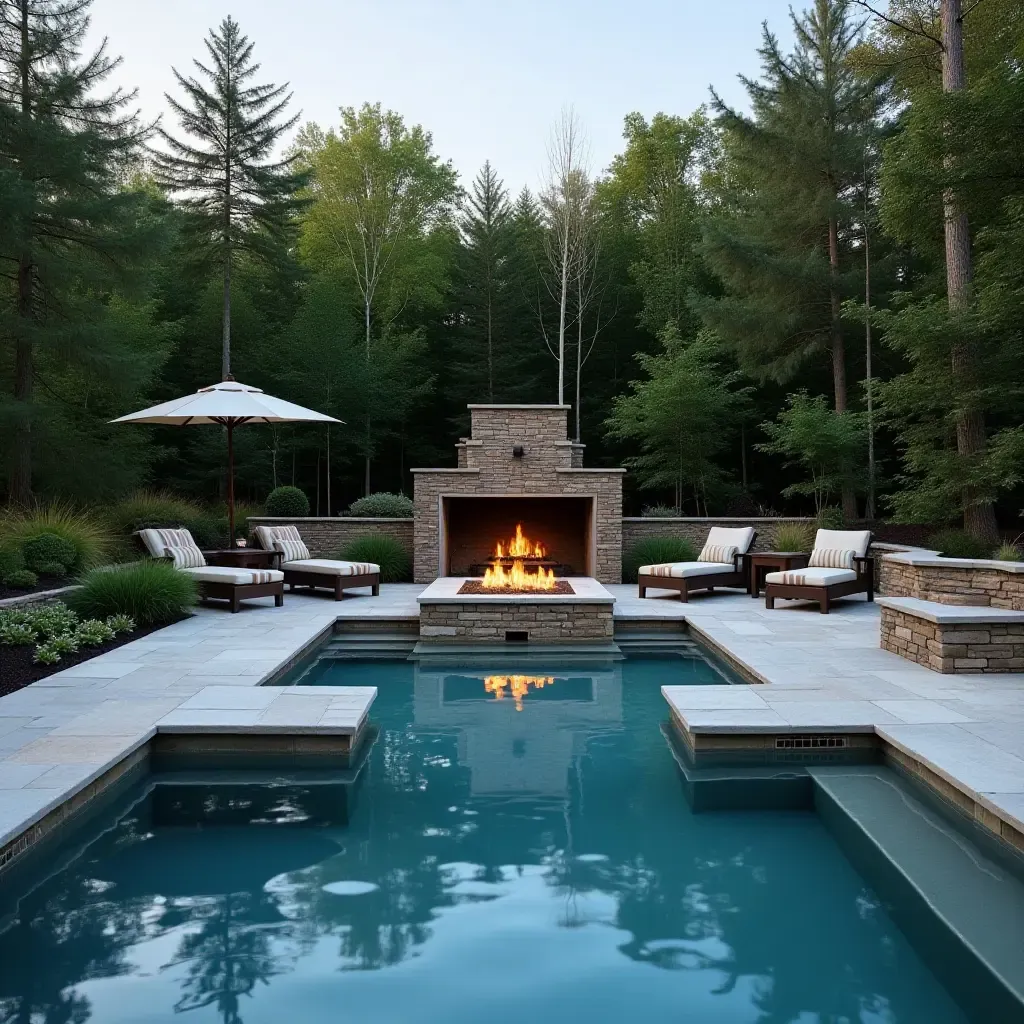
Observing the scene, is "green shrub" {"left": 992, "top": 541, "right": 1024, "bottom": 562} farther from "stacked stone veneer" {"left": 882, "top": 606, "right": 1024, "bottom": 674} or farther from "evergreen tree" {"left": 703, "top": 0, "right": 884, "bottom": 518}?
"evergreen tree" {"left": 703, "top": 0, "right": 884, "bottom": 518}

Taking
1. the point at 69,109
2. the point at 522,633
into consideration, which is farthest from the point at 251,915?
the point at 69,109

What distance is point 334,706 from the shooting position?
503 centimetres

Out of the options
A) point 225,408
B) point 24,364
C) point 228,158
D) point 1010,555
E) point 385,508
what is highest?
point 228,158

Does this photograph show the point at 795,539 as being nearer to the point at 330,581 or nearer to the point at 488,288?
the point at 330,581

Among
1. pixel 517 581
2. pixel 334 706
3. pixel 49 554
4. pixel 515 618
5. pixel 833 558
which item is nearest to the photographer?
pixel 334 706

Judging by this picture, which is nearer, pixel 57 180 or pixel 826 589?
pixel 826 589

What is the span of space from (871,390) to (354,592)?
294 inches

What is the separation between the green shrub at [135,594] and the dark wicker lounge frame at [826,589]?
6.44 m

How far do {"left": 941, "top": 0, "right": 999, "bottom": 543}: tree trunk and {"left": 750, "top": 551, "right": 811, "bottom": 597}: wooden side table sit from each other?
1.97 meters

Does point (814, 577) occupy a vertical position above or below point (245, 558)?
below

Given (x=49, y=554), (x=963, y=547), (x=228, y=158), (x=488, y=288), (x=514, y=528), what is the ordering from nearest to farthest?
1. (x=49, y=554)
2. (x=963, y=547)
3. (x=514, y=528)
4. (x=228, y=158)
5. (x=488, y=288)

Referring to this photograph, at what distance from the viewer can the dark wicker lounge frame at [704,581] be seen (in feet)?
34.3

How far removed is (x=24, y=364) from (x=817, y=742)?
43.9ft

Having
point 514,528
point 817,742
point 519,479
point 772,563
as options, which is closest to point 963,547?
point 772,563
